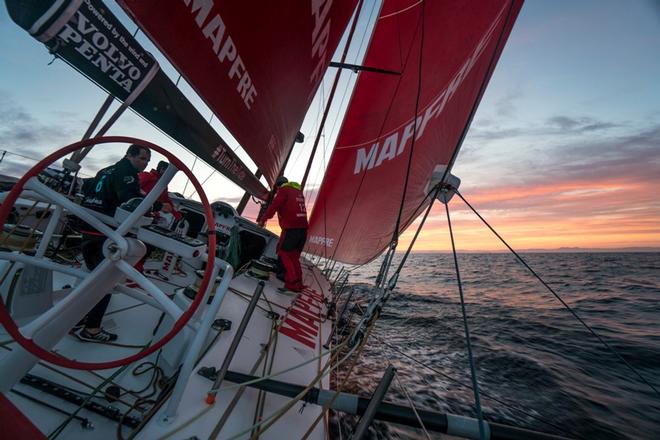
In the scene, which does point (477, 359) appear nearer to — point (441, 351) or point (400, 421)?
point (441, 351)

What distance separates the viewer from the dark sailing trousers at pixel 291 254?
4.10 m

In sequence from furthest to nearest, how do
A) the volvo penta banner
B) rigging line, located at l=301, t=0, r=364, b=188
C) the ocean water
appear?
rigging line, located at l=301, t=0, r=364, b=188
the ocean water
the volvo penta banner

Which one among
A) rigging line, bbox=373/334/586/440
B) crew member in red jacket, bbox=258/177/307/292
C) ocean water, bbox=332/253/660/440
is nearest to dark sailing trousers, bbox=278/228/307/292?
crew member in red jacket, bbox=258/177/307/292

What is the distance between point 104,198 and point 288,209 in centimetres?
260

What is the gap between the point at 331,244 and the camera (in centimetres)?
579

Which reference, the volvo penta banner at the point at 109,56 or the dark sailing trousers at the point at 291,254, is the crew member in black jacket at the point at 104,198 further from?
the dark sailing trousers at the point at 291,254

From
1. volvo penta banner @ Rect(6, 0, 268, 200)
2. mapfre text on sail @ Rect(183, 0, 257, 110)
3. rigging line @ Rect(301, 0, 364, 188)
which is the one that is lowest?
volvo penta banner @ Rect(6, 0, 268, 200)

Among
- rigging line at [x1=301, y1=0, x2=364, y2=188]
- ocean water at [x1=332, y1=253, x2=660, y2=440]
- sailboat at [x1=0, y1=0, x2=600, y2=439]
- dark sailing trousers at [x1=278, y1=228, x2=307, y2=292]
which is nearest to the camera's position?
sailboat at [x1=0, y1=0, x2=600, y2=439]

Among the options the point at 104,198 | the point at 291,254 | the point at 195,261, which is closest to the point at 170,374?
the point at 195,261

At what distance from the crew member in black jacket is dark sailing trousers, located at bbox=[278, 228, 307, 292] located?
246 centimetres

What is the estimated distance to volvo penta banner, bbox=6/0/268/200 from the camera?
71 centimetres

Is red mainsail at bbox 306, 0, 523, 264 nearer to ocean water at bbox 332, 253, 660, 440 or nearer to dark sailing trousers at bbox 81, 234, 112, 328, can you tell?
ocean water at bbox 332, 253, 660, 440

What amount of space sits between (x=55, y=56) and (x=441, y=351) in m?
4.90

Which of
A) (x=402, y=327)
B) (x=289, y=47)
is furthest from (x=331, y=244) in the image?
(x=289, y=47)
